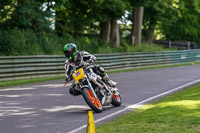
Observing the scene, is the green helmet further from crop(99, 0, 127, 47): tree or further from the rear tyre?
crop(99, 0, 127, 47): tree

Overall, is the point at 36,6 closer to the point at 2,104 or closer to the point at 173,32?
the point at 2,104

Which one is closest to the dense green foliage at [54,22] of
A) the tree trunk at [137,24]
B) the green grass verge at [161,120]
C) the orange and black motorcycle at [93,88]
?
the tree trunk at [137,24]

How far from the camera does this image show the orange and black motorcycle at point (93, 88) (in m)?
9.85

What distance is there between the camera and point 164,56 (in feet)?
114

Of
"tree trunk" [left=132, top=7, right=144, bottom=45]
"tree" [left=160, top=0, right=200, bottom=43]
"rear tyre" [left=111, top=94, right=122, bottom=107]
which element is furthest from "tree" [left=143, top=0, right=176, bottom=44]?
"rear tyre" [left=111, top=94, right=122, bottom=107]

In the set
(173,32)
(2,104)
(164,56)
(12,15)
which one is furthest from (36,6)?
(173,32)

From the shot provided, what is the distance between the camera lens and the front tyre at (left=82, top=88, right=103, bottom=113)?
978cm

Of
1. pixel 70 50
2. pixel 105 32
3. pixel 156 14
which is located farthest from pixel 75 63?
pixel 156 14

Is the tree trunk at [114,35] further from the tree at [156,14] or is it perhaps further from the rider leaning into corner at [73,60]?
the rider leaning into corner at [73,60]

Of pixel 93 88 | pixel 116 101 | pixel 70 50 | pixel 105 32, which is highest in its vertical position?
pixel 105 32

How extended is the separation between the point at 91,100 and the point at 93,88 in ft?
1.88

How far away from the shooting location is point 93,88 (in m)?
10.4

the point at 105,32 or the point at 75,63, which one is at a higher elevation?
the point at 105,32

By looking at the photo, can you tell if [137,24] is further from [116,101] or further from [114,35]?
[116,101]
